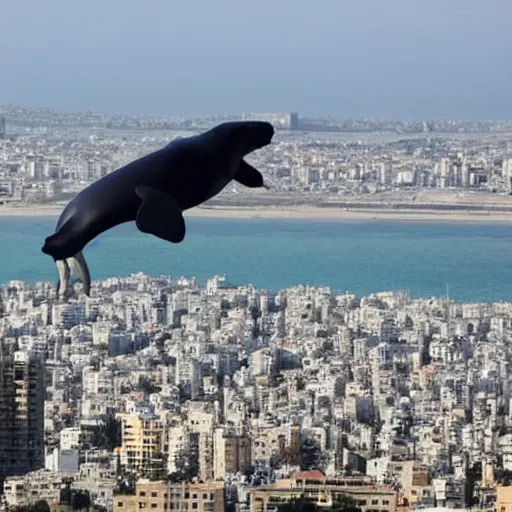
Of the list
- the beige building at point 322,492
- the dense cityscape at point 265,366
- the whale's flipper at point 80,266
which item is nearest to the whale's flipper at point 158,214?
the whale's flipper at point 80,266

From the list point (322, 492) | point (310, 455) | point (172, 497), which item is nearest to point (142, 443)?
point (310, 455)

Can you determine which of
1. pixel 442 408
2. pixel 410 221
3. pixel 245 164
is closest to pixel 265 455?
pixel 442 408

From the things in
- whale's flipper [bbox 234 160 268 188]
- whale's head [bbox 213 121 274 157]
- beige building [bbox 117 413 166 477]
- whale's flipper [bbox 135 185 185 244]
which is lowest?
beige building [bbox 117 413 166 477]

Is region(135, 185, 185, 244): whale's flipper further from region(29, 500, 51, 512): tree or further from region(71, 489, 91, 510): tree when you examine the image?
region(71, 489, 91, 510): tree

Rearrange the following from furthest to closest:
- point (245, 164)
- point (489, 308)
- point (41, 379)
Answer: point (489, 308) → point (41, 379) → point (245, 164)

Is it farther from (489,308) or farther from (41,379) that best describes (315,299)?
(41,379)

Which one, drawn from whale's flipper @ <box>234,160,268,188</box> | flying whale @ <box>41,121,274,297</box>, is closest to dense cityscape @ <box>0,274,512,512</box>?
whale's flipper @ <box>234,160,268,188</box>

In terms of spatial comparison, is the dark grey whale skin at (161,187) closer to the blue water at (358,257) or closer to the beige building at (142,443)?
the beige building at (142,443)

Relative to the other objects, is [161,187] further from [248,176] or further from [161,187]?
[248,176]
